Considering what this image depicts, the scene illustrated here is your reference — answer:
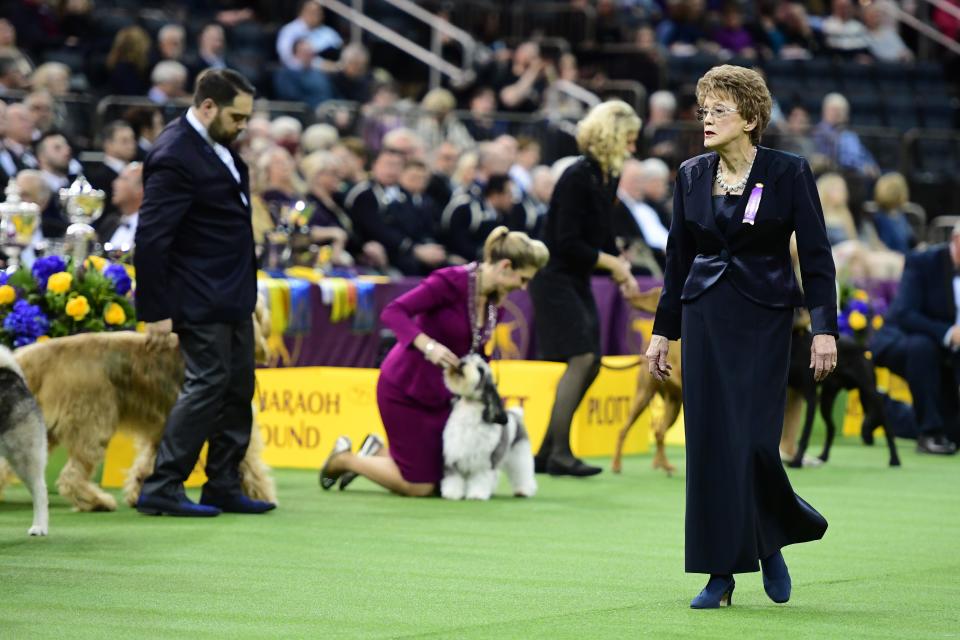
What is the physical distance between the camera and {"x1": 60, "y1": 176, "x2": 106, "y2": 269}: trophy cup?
27.6ft

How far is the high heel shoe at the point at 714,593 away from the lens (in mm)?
4992

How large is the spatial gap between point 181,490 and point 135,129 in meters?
4.79

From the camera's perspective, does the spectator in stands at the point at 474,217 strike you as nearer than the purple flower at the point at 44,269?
No

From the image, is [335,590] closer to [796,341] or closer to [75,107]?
[796,341]

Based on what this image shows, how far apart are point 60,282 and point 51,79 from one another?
5.31 m

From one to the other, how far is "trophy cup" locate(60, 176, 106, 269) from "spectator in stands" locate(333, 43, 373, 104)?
6.51m

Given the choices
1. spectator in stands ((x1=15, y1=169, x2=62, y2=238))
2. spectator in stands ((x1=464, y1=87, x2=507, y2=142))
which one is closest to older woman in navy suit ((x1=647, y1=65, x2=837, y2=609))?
spectator in stands ((x1=15, y1=169, x2=62, y2=238))

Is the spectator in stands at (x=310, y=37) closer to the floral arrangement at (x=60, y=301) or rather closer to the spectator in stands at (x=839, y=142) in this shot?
the spectator in stands at (x=839, y=142)

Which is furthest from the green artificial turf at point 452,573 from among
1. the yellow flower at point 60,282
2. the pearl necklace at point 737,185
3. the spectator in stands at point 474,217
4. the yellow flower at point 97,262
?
the spectator in stands at point 474,217

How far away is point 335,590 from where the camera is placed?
5262 mm

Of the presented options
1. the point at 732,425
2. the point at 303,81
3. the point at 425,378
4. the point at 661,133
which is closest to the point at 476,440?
the point at 425,378

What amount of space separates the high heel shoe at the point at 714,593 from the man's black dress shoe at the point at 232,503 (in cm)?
274

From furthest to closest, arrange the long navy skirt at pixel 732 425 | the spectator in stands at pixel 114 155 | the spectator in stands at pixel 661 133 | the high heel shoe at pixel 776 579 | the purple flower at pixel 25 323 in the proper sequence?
1. the spectator in stands at pixel 661 133
2. the spectator in stands at pixel 114 155
3. the purple flower at pixel 25 323
4. the high heel shoe at pixel 776 579
5. the long navy skirt at pixel 732 425

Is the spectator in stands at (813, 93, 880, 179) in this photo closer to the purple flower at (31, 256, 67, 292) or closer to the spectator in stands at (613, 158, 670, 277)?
the spectator in stands at (613, 158, 670, 277)
